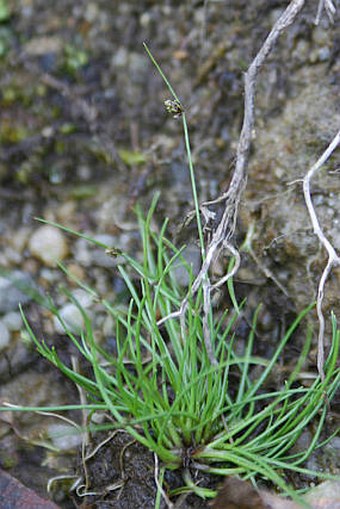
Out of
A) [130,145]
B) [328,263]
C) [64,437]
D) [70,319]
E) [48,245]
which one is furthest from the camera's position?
[130,145]

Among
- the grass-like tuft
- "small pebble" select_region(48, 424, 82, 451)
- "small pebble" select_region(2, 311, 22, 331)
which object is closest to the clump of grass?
the grass-like tuft

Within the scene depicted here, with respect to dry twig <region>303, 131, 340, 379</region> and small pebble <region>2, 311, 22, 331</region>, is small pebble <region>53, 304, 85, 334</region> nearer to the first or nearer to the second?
small pebble <region>2, 311, 22, 331</region>

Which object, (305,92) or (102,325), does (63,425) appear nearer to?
(102,325)

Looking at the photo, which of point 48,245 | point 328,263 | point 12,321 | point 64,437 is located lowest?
point 64,437

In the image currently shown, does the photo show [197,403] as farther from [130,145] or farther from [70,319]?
[130,145]

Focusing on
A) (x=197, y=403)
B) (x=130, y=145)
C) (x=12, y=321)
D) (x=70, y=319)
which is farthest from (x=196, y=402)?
(x=130, y=145)

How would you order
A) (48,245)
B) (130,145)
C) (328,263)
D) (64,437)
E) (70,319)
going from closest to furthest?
(328,263) → (64,437) → (70,319) → (48,245) → (130,145)

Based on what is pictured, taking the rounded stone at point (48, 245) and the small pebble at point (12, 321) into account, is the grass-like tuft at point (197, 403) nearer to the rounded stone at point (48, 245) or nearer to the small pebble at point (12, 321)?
the small pebble at point (12, 321)
